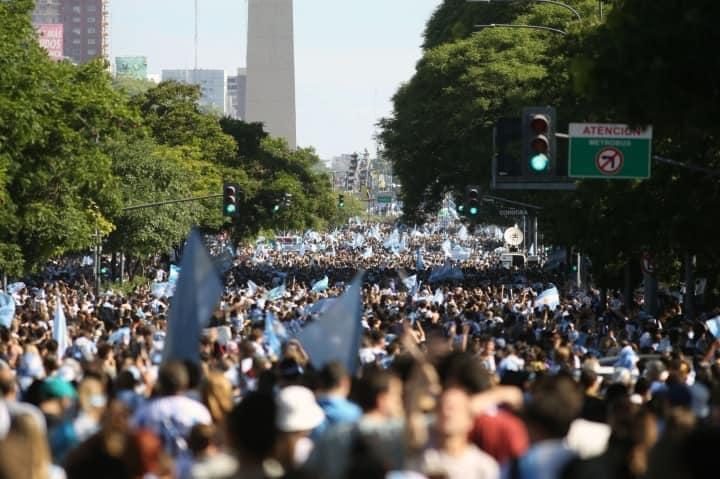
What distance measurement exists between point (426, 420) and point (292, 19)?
5213 inches

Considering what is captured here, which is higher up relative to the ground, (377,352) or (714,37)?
(714,37)

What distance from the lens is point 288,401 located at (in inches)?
325

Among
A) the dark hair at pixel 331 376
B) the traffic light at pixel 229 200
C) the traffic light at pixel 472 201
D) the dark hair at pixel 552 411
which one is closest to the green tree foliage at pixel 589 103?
the traffic light at pixel 472 201

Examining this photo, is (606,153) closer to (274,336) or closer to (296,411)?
(274,336)

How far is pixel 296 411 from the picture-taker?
819 centimetres

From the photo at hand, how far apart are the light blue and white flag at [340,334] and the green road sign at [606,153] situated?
14067 mm

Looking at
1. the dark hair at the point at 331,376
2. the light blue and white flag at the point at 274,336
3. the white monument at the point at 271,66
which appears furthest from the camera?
the white monument at the point at 271,66

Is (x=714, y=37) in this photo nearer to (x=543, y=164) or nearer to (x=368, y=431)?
(x=543, y=164)

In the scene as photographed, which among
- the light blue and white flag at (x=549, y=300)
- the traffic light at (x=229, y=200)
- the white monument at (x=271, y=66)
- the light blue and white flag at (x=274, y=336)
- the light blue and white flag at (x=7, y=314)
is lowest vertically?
the light blue and white flag at (x=549, y=300)

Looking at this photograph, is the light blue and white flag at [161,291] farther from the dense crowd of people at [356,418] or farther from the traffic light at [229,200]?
the dense crowd of people at [356,418]

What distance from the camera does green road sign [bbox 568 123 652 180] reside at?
2669 centimetres

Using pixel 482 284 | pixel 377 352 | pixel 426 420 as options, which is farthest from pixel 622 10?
pixel 482 284

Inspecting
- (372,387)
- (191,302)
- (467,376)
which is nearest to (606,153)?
(191,302)

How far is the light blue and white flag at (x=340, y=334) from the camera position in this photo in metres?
12.6
